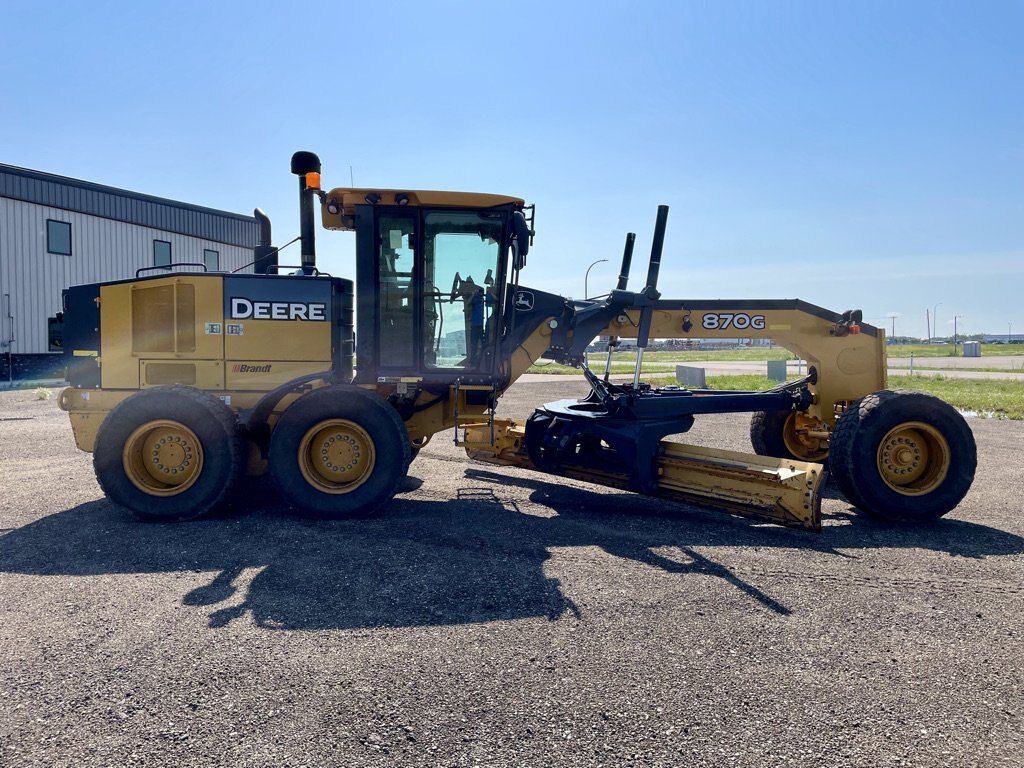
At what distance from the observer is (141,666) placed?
11.4 ft

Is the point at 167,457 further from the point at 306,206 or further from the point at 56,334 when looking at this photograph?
the point at 306,206

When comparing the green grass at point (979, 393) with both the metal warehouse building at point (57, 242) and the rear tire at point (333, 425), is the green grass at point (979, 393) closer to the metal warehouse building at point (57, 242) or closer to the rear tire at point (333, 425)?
the rear tire at point (333, 425)

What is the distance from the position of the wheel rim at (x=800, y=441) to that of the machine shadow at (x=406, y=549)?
1871mm

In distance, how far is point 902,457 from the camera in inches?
256

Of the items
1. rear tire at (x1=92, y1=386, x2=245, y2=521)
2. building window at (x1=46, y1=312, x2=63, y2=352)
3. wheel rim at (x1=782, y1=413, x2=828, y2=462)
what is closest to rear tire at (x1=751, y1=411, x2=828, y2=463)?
wheel rim at (x1=782, y1=413, x2=828, y2=462)

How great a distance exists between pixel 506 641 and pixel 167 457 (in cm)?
400

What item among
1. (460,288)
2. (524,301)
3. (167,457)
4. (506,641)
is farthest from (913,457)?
(167,457)

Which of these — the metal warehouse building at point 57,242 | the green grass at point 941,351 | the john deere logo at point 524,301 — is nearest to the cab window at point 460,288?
the john deere logo at point 524,301

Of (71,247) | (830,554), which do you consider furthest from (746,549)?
(71,247)

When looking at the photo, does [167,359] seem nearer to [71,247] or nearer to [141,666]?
[141,666]

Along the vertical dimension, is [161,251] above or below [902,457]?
above

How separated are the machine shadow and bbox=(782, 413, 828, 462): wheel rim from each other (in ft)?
6.14

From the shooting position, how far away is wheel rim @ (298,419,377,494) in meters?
6.31

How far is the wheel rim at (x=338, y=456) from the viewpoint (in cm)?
631
